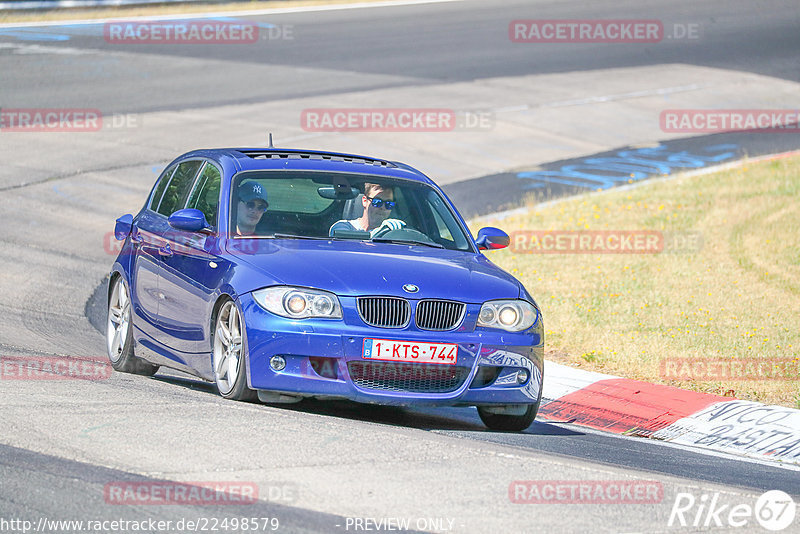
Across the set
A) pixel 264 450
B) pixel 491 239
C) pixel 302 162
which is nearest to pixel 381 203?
pixel 302 162

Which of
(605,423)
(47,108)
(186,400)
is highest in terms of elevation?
(47,108)

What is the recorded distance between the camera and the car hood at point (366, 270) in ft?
25.4

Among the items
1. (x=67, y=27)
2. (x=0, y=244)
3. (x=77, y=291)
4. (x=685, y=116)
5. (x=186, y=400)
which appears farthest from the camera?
(x=67, y=27)

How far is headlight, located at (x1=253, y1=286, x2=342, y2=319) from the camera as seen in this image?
7648 mm

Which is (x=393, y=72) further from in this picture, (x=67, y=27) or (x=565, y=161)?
(x=67, y=27)

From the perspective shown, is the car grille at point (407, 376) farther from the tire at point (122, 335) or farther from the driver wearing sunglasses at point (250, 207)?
the tire at point (122, 335)

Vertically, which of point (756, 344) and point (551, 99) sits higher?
point (551, 99)

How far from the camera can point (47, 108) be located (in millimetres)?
23516

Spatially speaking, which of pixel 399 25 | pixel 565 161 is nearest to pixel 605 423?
pixel 565 161

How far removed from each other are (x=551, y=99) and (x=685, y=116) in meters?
2.82
